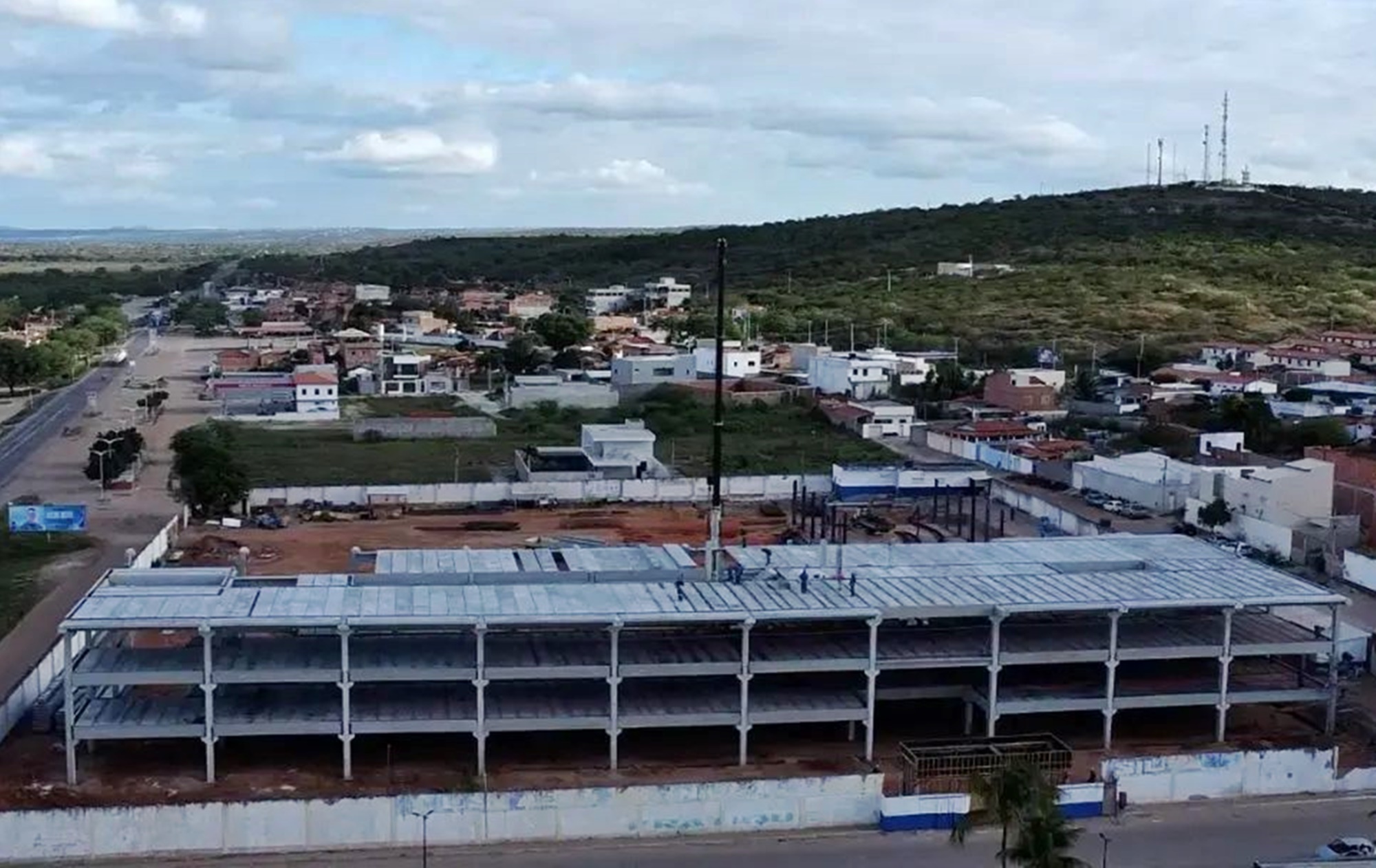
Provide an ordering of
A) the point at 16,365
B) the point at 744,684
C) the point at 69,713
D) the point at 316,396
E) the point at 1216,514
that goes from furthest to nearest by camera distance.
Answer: the point at 16,365 → the point at 316,396 → the point at 1216,514 → the point at 744,684 → the point at 69,713

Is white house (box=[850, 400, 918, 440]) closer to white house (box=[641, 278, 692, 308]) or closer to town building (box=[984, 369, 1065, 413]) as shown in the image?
town building (box=[984, 369, 1065, 413])

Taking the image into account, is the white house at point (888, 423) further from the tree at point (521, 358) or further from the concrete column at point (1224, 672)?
the concrete column at point (1224, 672)

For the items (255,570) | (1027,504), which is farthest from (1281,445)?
(255,570)

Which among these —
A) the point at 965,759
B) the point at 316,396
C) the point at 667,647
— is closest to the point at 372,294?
the point at 316,396

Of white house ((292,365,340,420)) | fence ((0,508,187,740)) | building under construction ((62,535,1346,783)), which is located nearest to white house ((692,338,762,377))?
white house ((292,365,340,420))

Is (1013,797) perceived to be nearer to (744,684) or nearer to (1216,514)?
(744,684)

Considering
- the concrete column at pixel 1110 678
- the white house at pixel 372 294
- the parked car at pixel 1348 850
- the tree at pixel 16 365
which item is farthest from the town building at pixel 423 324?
the parked car at pixel 1348 850

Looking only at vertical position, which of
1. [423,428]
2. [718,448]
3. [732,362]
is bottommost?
[423,428]
